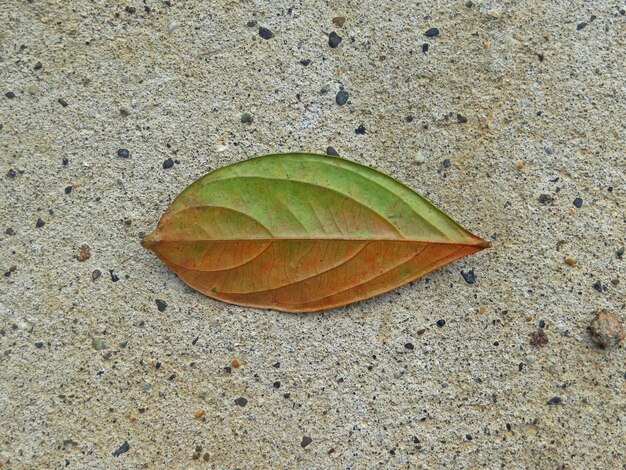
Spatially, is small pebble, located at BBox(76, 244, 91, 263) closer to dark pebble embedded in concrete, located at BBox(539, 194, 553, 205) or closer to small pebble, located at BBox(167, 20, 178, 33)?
small pebble, located at BBox(167, 20, 178, 33)

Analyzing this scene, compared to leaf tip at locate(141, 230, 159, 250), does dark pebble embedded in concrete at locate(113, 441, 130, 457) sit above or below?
below

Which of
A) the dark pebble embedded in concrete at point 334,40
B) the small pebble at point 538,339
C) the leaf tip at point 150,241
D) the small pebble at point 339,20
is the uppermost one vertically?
the small pebble at point 339,20

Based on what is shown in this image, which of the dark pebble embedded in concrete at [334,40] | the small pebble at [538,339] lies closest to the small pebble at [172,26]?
the dark pebble embedded in concrete at [334,40]

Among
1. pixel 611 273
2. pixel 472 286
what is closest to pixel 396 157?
pixel 472 286

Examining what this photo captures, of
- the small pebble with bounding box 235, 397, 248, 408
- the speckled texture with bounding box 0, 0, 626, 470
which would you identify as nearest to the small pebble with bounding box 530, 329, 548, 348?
the speckled texture with bounding box 0, 0, 626, 470

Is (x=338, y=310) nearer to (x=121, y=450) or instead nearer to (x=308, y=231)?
(x=308, y=231)

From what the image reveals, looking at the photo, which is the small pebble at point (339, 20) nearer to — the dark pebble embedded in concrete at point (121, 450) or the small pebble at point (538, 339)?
the small pebble at point (538, 339)
